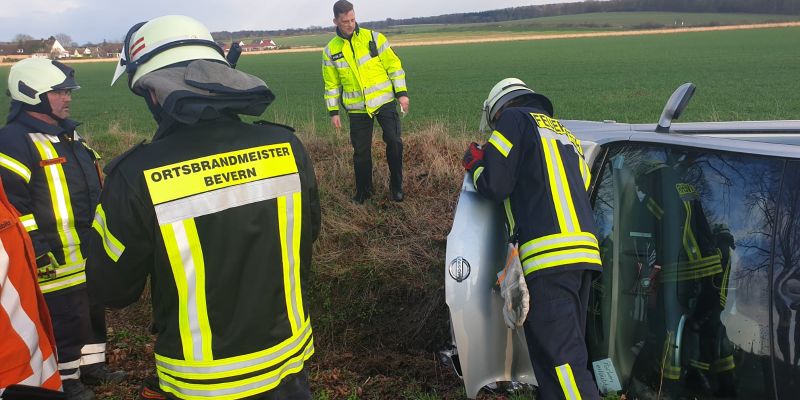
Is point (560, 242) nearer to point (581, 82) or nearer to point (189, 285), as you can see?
point (189, 285)

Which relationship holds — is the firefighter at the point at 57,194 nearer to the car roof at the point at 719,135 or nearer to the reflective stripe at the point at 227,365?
the reflective stripe at the point at 227,365

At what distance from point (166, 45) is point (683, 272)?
1981 millimetres

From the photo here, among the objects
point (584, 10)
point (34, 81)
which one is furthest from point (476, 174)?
point (584, 10)

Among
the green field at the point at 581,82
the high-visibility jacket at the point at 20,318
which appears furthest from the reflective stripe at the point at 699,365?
the green field at the point at 581,82

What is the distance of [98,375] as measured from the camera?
3.79 meters

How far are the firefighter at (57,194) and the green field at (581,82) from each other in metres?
5.92

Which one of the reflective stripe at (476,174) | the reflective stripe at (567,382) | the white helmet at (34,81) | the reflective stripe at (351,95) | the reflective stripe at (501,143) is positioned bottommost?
the reflective stripe at (567,382)

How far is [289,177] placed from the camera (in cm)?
196

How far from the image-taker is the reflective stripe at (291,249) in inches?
76.5

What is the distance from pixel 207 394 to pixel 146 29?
1167 mm

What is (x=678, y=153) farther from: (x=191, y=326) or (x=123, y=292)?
(x=123, y=292)

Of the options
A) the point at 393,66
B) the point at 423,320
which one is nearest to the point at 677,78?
the point at 393,66

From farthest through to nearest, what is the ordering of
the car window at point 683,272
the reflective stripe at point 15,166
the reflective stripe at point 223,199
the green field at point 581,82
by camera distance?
the green field at point 581,82 < the reflective stripe at point 15,166 < the car window at point 683,272 < the reflective stripe at point 223,199

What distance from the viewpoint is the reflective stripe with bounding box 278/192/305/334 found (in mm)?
1944
